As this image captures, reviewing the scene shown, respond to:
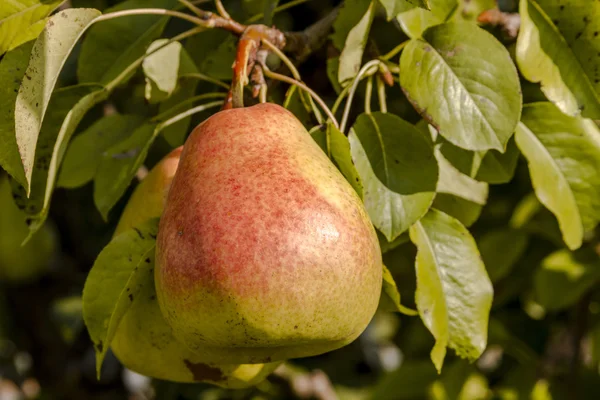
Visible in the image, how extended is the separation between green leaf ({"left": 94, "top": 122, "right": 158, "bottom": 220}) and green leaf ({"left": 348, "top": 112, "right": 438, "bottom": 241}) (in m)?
0.35

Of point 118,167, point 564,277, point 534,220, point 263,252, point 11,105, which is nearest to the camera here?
point 263,252

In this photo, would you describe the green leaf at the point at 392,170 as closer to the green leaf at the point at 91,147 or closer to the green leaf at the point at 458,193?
the green leaf at the point at 458,193

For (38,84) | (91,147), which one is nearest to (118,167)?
(91,147)

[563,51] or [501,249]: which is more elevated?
[563,51]

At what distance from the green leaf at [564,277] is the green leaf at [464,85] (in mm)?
991

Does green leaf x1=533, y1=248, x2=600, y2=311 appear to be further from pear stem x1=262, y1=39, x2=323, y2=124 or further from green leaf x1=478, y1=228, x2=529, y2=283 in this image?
pear stem x1=262, y1=39, x2=323, y2=124

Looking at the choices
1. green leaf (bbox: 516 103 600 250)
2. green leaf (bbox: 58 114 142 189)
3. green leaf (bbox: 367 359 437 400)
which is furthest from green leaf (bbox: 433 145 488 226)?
green leaf (bbox: 367 359 437 400)

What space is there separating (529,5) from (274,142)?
0.49m

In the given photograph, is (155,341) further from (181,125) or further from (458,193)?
(458,193)

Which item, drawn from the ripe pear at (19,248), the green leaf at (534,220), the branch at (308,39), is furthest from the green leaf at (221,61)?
the ripe pear at (19,248)

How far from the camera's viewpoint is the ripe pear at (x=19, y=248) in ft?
8.37

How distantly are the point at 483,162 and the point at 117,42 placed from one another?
2.12ft

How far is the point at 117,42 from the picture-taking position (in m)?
1.38

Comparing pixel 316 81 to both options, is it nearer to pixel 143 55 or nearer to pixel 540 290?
pixel 143 55
